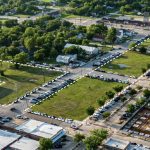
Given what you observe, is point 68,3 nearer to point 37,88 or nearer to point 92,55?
point 92,55

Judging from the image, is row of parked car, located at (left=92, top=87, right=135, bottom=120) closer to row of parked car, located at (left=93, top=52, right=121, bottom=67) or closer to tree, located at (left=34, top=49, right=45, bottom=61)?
row of parked car, located at (left=93, top=52, right=121, bottom=67)

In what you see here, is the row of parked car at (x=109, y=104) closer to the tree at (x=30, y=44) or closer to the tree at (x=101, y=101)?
the tree at (x=101, y=101)

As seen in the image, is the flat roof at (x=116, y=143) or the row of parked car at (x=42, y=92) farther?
the row of parked car at (x=42, y=92)

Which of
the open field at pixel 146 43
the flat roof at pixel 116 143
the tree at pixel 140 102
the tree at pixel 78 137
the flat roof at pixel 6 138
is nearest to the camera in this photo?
the flat roof at pixel 116 143

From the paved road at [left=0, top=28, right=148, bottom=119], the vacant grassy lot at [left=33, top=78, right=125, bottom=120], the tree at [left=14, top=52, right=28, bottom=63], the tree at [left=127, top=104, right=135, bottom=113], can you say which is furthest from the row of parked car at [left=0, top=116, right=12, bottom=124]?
the tree at [left=14, top=52, right=28, bottom=63]

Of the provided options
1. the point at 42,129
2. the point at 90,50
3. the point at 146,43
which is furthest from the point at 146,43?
the point at 42,129

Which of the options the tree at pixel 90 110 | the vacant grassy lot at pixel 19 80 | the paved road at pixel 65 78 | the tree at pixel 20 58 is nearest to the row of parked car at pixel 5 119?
the paved road at pixel 65 78
